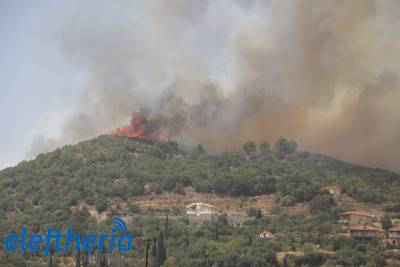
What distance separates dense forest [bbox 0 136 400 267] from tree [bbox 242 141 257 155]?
16cm

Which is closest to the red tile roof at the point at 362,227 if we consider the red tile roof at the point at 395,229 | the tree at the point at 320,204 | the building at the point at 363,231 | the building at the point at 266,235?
the building at the point at 363,231

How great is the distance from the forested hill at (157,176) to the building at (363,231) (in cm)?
1421

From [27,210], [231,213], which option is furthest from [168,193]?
[27,210]

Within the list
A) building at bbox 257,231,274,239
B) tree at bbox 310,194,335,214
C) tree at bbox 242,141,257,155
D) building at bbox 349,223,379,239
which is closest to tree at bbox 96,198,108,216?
building at bbox 257,231,274,239

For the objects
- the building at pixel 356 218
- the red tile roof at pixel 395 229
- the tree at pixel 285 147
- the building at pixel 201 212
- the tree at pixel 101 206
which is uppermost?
the tree at pixel 285 147

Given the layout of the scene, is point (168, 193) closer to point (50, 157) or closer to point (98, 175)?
point (98, 175)

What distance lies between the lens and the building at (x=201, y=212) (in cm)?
9988

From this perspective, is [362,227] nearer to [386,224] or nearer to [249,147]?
[386,224]

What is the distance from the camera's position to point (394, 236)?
302 ft

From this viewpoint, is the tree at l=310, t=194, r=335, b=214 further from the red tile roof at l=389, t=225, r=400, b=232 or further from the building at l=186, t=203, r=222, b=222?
the building at l=186, t=203, r=222, b=222

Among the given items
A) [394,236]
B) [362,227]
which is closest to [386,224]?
[394,236]

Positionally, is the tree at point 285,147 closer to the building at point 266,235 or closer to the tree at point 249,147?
the tree at point 249,147

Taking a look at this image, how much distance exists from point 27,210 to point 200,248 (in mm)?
28951

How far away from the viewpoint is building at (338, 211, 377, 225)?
316 ft
